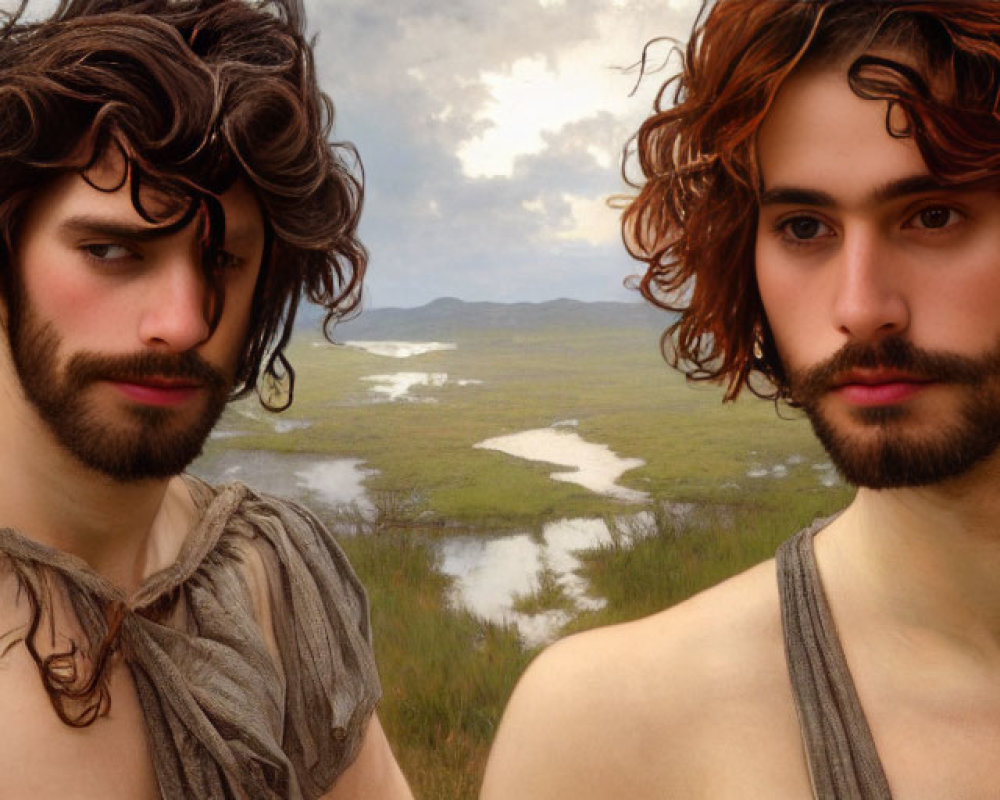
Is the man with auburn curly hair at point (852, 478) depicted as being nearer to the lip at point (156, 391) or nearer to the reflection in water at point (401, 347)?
the lip at point (156, 391)

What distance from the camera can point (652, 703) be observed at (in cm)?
252

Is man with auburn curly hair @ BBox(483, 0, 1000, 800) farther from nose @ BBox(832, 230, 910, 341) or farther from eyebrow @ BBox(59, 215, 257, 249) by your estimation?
eyebrow @ BBox(59, 215, 257, 249)

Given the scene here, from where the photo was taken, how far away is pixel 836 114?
2.41 metres

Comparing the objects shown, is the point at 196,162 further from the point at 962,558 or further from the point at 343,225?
the point at 962,558

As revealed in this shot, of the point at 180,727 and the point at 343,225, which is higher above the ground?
the point at 343,225

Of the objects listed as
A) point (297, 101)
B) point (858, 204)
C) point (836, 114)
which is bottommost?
point (858, 204)

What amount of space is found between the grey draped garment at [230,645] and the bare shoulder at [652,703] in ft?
2.21

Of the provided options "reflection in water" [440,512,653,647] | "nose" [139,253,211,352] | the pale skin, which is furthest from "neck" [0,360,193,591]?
"reflection in water" [440,512,653,647]

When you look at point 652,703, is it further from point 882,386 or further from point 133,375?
point 133,375

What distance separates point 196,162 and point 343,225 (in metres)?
0.74

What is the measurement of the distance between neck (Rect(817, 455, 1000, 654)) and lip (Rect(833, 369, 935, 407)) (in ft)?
0.81

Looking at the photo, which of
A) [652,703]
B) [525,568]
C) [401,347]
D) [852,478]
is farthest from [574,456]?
[852,478]

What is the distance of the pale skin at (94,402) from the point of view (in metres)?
2.48

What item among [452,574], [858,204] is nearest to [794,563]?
[858,204]
